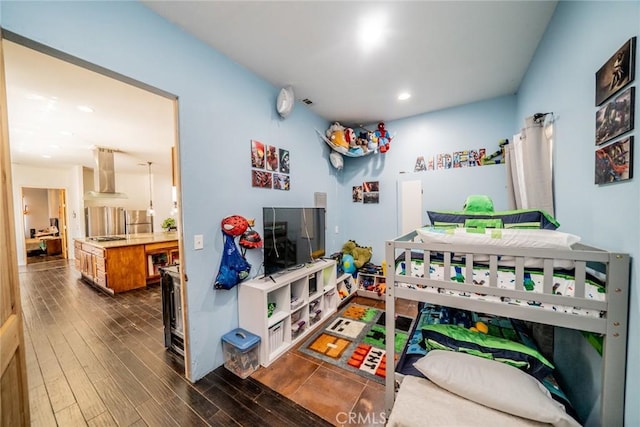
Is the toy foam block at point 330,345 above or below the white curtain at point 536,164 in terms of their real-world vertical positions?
below

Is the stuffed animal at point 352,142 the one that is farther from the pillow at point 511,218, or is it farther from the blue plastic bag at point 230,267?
the blue plastic bag at point 230,267

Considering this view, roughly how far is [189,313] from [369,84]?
2892 millimetres

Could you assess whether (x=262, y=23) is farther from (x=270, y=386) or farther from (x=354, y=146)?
(x=270, y=386)

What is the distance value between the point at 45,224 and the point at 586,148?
13.2 meters

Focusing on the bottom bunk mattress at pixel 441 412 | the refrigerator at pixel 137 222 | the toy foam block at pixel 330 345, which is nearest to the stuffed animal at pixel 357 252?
the toy foam block at pixel 330 345

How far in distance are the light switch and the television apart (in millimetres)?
570

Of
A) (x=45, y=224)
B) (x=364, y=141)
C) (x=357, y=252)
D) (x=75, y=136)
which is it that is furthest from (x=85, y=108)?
(x=45, y=224)

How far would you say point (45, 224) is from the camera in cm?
794

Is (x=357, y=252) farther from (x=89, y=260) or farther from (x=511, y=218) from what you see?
(x=89, y=260)

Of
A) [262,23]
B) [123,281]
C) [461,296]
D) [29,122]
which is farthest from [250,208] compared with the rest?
Answer: [29,122]

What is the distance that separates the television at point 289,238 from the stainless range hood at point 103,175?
420cm

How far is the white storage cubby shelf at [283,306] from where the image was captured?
2.00 m

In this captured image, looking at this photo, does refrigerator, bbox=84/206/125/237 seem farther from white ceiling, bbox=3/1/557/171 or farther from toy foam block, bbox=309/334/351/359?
toy foam block, bbox=309/334/351/359

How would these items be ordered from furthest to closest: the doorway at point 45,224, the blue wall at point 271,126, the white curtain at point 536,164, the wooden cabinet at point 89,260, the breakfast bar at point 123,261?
the doorway at point 45,224 → the wooden cabinet at point 89,260 → the breakfast bar at point 123,261 → the white curtain at point 536,164 → the blue wall at point 271,126
